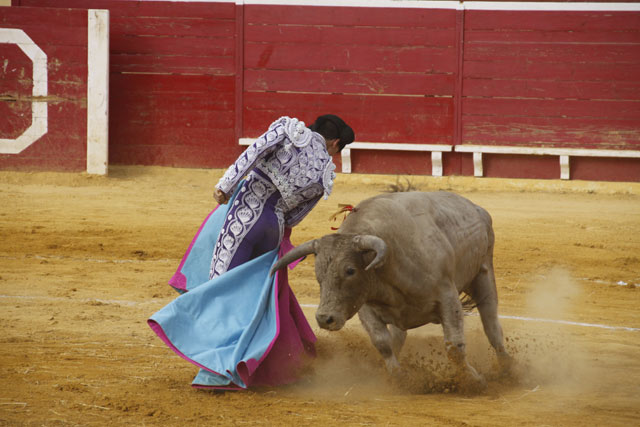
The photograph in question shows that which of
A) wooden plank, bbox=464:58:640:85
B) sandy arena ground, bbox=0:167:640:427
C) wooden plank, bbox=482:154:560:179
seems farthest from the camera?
wooden plank, bbox=482:154:560:179

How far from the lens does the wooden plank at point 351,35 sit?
9516mm

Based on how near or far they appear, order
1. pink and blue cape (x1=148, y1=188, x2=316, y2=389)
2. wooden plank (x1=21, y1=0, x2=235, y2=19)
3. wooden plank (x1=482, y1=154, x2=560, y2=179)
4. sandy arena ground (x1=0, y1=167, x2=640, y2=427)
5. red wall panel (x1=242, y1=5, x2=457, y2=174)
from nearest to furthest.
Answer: sandy arena ground (x1=0, y1=167, x2=640, y2=427) < pink and blue cape (x1=148, y1=188, x2=316, y2=389) < wooden plank (x1=482, y1=154, x2=560, y2=179) < red wall panel (x1=242, y1=5, x2=457, y2=174) < wooden plank (x1=21, y1=0, x2=235, y2=19)

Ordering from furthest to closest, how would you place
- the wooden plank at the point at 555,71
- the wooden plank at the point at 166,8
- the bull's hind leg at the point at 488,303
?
the wooden plank at the point at 166,8 < the wooden plank at the point at 555,71 < the bull's hind leg at the point at 488,303

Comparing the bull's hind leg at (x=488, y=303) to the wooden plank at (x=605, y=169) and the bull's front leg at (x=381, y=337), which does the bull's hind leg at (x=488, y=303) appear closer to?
the bull's front leg at (x=381, y=337)

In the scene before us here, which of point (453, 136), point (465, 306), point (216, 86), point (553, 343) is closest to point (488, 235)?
point (465, 306)

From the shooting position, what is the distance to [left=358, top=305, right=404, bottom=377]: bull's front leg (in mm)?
3580

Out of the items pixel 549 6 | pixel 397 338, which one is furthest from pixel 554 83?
pixel 397 338

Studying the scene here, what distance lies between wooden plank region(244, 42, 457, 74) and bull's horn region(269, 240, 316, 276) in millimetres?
6375

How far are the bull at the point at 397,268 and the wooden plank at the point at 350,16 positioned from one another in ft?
19.3

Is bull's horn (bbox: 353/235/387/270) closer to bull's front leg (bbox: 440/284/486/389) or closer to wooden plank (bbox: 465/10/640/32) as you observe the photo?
bull's front leg (bbox: 440/284/486/389)

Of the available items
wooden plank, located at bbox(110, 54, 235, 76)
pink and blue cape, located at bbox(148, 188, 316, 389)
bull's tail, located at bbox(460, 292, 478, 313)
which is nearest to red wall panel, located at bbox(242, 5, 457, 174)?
wooden plank, located at bbox(110, 54, 235, 76)

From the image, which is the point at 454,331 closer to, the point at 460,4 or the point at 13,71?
the point at 460,4

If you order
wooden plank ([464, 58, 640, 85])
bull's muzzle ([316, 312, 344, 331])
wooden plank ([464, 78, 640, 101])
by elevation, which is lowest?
bull's muzzle ([316, 312, 344, 331])

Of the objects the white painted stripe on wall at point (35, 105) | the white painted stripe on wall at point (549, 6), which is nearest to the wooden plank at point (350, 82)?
the white painted stripe on wall at point (549, 6)
